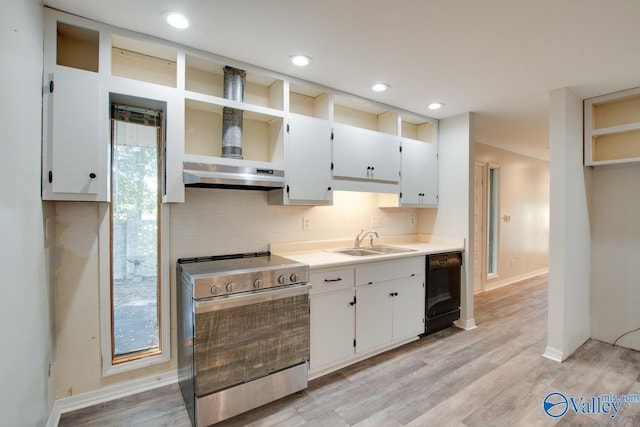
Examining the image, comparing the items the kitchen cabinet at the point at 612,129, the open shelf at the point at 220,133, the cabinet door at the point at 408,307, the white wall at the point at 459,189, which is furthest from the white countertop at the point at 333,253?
the kitchen cabinet at the point at 612,129

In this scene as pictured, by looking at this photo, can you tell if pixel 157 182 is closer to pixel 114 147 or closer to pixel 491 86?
pixel 114 147

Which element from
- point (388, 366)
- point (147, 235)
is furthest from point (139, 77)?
point (388, 366)

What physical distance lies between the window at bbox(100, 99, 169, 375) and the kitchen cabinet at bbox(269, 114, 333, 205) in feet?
3.11

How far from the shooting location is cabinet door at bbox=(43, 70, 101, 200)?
1.69 meters

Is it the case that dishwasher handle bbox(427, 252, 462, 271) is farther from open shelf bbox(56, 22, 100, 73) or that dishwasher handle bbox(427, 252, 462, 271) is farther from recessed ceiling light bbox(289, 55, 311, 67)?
open shelf bbox(56, 22, 100, 73)

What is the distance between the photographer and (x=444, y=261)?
322cm

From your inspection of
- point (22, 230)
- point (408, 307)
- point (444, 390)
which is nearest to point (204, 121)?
point (22, 230)

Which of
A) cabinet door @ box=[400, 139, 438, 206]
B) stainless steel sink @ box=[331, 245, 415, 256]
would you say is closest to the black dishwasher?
stainless steel sink @ box=[331, 245, 415, 256]

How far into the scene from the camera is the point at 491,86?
8.73 ft

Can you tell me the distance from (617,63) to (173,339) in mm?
3896

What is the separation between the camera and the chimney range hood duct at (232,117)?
2275 mm

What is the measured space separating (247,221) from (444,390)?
6.60ft

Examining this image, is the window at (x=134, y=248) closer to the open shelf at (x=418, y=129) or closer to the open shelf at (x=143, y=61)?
the open shelf at (x=143, y=61)

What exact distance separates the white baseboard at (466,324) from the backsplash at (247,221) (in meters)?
1.49
